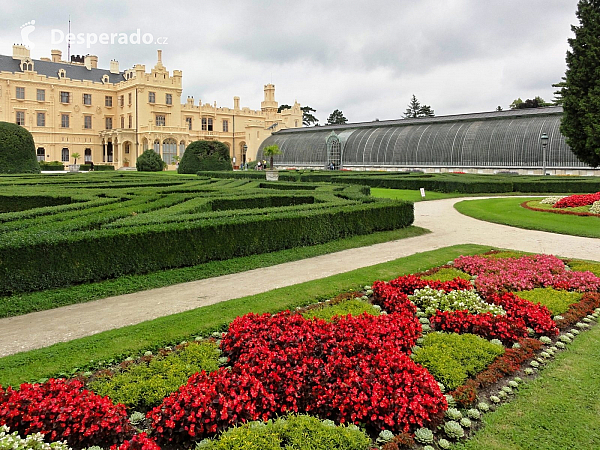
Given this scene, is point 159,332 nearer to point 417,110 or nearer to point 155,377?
point 155,377

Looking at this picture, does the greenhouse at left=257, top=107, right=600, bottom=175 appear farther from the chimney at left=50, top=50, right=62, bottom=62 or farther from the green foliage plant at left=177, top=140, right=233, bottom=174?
the chimney at left=50, top=50, right=62, bottom=62

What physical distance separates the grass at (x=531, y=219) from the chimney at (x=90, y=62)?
6351cm

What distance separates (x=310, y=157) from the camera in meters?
54.8

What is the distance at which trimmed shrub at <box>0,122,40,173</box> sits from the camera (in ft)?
103

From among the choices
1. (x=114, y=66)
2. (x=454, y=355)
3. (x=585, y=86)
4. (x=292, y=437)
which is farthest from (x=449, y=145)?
(x=114, y=66)

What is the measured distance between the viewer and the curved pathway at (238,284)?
5934mm

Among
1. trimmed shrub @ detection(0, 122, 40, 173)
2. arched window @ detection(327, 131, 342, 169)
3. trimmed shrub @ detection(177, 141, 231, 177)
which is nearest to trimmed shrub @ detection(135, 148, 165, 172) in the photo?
trimmed shrub @ detection(177, 141, 231, 177)

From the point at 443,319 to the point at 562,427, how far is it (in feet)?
7.13

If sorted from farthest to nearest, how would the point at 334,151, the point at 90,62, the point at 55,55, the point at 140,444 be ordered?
the point at 90,62 → the point at 55,55 → the point at 334,151 → the point at 140,444

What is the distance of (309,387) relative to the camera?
13.2 ft

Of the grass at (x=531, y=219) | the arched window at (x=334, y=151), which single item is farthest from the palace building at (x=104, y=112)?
the grass at (x=531, y=219)

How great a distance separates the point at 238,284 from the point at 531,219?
36.2 feet

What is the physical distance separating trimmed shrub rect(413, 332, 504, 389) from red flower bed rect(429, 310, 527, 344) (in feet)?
0.86

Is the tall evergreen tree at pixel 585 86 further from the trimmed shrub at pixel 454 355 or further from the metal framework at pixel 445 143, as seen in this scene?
the trimmed shrub at pixel 454 355
